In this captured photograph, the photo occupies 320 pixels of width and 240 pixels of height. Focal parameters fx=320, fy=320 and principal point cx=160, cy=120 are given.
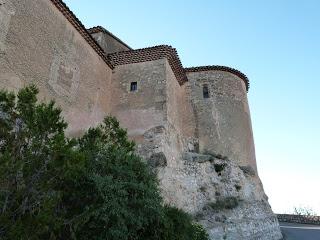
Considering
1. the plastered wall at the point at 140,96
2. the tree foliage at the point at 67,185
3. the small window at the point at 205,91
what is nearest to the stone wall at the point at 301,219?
the small window at the point at 205,91

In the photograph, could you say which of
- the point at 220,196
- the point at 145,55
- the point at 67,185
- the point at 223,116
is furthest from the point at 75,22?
the point at 220,196

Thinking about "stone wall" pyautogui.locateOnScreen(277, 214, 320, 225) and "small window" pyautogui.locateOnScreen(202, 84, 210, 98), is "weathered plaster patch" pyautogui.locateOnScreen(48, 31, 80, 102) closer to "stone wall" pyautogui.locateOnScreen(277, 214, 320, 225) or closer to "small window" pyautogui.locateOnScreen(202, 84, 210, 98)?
"small window" pyautogui.locateOnScreen(202, 84, 210, 98)

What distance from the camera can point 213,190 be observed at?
14344 millimetres

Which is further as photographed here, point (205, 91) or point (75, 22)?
point (205, 91)

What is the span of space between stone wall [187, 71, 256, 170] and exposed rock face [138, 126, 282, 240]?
2.26 ft

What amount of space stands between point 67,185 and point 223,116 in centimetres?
1116

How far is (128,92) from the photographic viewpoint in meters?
14.8

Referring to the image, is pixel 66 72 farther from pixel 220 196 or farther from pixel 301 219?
pixel 301 219

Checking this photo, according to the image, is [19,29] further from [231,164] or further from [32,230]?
[231,164]

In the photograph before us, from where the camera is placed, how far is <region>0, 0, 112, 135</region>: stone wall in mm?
9704

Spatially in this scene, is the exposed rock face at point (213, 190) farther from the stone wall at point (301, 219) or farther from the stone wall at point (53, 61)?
the stone wall at point (301, 219)

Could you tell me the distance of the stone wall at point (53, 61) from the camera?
970cm

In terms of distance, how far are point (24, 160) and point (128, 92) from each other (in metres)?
9.12

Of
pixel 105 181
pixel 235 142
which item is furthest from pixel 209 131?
pixel 105 181
